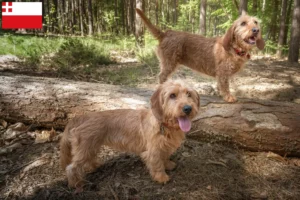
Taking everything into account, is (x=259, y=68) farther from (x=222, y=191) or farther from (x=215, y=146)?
(x=222, y=191)

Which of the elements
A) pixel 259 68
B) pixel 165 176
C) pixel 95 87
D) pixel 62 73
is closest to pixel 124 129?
pixel 165 176

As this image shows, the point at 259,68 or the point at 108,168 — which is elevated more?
the point at 259,68

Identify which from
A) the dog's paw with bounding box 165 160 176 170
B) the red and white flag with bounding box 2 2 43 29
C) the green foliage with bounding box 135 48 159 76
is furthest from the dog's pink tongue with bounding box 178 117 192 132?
the red and white flag with bounding box 2 2 43 29

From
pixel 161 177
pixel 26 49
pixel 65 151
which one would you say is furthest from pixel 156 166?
pixel 26 49

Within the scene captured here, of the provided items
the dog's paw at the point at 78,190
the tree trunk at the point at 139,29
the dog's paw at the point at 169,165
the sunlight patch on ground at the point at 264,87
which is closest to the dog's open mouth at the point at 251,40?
the sunlight patch on ground at the point at 264,87

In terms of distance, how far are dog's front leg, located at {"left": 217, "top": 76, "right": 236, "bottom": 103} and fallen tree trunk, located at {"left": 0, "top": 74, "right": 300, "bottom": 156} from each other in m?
0.15

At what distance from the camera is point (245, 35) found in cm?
463

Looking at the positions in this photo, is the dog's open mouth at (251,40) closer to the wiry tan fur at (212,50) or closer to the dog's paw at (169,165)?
the wiry tan fur at (212,50)

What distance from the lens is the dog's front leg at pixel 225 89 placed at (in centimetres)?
455

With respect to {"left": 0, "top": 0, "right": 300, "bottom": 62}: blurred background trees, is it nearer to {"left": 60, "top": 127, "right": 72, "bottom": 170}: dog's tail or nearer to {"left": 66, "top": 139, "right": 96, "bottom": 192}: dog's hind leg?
{"left": 60, "top": 127, "right": 72, "bottom": 170}: dog's tail

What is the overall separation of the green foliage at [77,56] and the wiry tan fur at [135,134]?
5324 millimetres

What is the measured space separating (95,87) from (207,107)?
2058 millimetres

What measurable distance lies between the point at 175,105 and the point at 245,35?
2.46 metres

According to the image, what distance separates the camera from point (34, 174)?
11.5ft
